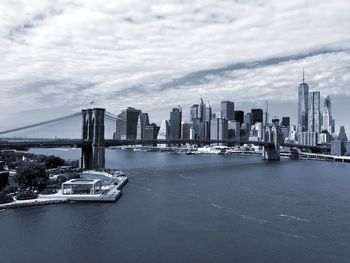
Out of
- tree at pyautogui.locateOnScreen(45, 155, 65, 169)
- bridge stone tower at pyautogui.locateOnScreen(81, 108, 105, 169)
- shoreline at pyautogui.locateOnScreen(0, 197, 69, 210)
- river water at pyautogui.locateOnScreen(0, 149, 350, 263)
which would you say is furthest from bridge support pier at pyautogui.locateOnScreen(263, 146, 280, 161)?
shoreline at pyautogui.locateOnScreen(0, 197, 69, 210)

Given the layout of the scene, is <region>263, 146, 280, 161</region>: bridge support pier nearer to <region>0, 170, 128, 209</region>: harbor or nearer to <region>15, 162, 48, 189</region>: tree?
<region>0, 170, 128, 209</region>: harbor

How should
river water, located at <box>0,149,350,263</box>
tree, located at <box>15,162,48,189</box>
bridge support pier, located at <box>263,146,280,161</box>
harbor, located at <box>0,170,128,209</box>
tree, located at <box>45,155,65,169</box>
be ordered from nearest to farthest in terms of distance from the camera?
river water, located at <box>0,149,350,263</box>, harbor, located at <box>0,170,128,209</box>, tree, located at <box>15,162,48,189</box>, tree, located at <box>45,155,65,169</box>, bridge support pier, located at <box>263,146,280,161</box>

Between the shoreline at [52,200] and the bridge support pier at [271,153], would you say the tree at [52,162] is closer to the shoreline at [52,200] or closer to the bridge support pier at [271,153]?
the shoreline at [52,200]

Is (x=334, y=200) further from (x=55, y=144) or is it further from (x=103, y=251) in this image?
(x=55, y=144)

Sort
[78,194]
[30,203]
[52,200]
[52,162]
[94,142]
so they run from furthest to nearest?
1. [52,162]
2. [94,142]
3. [78,194]
4. [52,200]
5. [30,203]

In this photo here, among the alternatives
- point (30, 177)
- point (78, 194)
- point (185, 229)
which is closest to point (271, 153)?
point (78, 194)

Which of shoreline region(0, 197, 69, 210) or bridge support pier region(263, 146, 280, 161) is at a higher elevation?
bridge support pier region(263, 146, 280, 161)

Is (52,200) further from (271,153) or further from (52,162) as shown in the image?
(271,153)
